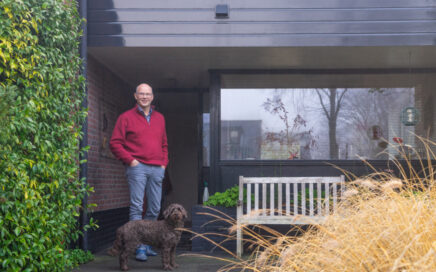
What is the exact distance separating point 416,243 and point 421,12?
4.97m

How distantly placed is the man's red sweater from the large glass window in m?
2.12

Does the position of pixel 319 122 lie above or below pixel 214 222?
above

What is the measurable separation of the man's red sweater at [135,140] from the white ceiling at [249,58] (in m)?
1.33

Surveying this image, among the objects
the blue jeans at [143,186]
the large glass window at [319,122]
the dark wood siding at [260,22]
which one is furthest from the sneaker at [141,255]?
the dark wood siding at [260,22]

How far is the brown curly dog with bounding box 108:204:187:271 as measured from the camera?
508 cm

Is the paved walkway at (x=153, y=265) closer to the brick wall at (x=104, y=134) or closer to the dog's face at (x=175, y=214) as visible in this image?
the dog's face at (x=175, y=214)

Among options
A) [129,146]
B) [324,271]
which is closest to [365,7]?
[129,146]

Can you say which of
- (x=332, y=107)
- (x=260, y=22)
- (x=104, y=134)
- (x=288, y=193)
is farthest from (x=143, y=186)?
(x=332, y=107)

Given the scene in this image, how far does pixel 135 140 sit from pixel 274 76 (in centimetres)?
294

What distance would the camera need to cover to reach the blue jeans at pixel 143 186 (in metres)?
5.62

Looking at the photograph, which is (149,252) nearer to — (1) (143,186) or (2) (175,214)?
(1) (143,186)

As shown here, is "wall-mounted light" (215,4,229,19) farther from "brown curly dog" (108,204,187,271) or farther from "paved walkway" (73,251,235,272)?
"paved walkway" (73,251,235,272)

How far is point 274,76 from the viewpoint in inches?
309

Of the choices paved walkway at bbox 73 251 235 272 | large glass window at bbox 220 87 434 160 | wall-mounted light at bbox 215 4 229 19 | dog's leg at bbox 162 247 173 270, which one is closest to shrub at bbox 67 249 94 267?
paved walkway at bbox 73 251 235 272
